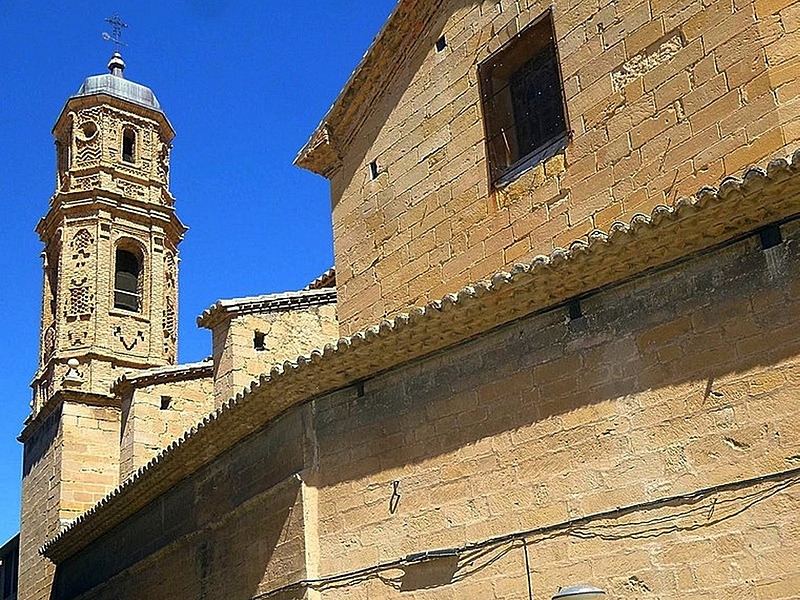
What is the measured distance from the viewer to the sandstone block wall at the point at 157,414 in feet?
48.9

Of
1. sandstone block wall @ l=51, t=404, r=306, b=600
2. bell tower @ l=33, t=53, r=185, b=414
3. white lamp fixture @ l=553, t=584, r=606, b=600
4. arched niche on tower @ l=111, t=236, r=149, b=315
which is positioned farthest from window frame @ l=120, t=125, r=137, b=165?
white lamp fixture @ l=553, t=584, r=606, b=600

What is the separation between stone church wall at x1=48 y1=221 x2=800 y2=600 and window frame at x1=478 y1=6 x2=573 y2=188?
5.59ft

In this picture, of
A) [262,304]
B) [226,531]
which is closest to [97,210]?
[262,304]

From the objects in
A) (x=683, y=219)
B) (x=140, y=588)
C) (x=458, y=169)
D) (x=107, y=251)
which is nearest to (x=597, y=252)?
(x=683, y=219)

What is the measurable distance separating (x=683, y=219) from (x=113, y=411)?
1212 centimetres

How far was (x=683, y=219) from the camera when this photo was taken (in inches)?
236

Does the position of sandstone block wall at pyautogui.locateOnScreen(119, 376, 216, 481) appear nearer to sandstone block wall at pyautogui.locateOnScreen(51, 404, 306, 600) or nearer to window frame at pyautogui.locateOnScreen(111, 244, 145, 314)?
sandstone block wall at pyautogui.locateOnScreen(51, 404, 306, 600)

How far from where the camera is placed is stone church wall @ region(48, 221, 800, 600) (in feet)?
19.1

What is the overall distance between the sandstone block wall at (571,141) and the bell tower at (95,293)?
7.49m

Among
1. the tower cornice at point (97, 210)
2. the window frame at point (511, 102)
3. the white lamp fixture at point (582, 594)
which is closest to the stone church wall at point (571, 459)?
the white lamp fixture at point (582, 594)

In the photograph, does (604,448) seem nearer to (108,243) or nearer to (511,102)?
(511,102)

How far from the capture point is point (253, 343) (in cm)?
1212

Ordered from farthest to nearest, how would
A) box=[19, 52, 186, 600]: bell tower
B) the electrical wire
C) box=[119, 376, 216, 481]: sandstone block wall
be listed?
box=[19, 52, 186, 600]: bell tower, box=[119, 376, 216, 481]: sandstone block wall, the electrical wire

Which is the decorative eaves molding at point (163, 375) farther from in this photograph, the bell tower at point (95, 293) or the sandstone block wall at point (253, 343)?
the sandstone block wall at point (253, 343)
